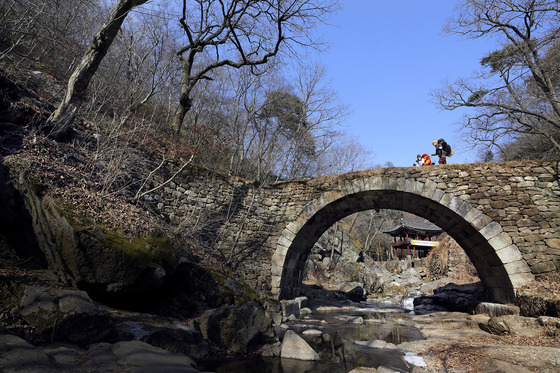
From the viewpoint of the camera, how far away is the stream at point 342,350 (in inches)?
186

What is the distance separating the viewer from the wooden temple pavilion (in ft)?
105

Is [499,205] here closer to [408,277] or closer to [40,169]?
[40,169]

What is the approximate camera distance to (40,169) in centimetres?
504

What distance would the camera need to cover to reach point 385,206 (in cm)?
1097

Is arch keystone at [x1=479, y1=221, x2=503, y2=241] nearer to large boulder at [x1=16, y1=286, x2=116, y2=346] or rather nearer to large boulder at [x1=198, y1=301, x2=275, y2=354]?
large boulder at [x1=198, y1=301, x2=275, y2=354]

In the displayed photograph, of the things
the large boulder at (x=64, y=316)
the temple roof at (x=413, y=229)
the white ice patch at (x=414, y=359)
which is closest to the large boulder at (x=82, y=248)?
the large boulder at (x=64, y=316)

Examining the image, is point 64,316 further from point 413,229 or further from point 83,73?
point 413,229

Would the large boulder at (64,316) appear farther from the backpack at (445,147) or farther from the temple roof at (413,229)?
the temple roof at (413,229)

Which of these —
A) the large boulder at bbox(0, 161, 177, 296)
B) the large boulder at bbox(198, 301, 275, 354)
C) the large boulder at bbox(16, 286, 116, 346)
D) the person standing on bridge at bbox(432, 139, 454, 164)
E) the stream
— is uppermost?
the person standing on bridge at bbox(432, 139, 454, 164)

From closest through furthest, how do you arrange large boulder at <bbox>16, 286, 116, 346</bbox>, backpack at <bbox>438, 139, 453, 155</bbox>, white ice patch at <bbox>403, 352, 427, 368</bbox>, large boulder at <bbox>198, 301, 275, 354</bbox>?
large boulder at <bbox>16, 286, 116, 346</bbox> → white ice patch at <bbox>403, 352, 427, 368</bbox> → large boulder at <bbox>198, 301, 275, 354</bbox> → backpack at <bbox>438, 139, 453, 155</bbox>

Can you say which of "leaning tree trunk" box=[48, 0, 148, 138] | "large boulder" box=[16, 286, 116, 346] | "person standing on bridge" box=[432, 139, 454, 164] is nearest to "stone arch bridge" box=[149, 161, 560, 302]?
"person standing on bridge" box=[432, 139, 454, 164]

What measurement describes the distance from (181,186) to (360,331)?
6580 mm

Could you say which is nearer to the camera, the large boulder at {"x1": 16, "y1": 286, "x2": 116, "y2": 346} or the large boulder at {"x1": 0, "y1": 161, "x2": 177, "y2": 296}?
the large boulder at {"x1": 16, "y1": 286, "x2": 116, "y2": 346}

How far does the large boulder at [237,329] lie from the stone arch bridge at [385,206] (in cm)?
394
